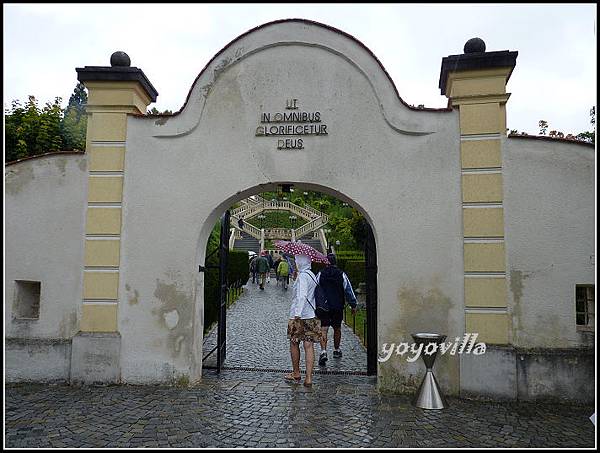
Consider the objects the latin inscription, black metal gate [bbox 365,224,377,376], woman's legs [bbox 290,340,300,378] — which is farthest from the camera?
black metal gate [bbox 365,224,377,376]

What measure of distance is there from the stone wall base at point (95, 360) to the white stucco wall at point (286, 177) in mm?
135

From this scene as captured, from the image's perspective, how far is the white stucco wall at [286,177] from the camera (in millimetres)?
6270

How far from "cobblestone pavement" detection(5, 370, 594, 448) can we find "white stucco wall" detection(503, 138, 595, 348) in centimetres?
103

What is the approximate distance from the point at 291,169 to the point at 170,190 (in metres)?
1.82

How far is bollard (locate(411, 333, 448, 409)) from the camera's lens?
5629 millimetres

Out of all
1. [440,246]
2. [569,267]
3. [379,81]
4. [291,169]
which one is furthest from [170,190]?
[569,267]

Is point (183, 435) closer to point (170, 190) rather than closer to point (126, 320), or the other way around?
point (126, 320)

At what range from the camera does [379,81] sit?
21.1 ft

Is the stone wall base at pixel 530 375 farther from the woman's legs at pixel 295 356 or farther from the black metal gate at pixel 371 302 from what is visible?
the woman's legs at pixel 295 356

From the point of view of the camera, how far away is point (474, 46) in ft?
20.6

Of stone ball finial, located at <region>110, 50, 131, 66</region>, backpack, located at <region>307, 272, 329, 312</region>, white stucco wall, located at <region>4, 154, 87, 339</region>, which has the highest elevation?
stone ball finial, located at <region>110, 50, 131, 66</region>

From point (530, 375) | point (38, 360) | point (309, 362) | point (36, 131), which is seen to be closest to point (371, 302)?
point (309, 362)

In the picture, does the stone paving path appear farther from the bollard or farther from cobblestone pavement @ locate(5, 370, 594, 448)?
the bollard
